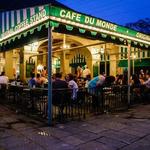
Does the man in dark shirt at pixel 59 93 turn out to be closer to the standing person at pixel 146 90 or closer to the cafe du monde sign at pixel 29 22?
the cafe du monde sign at pixel 29 22

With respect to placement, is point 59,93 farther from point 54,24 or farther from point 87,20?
point 87,20

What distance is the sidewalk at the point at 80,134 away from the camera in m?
5.01

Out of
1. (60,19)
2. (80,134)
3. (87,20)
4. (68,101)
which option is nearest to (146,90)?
(68,101)

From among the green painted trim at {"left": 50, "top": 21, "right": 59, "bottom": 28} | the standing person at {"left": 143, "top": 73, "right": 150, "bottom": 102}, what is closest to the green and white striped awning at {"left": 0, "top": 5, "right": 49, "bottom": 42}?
the green painted trim at {"left": 50, "top": 21, "right": 59, "bottom": 28}

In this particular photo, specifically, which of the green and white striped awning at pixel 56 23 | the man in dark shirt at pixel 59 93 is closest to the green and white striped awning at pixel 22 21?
the green and white striped awning at pixel 56 23

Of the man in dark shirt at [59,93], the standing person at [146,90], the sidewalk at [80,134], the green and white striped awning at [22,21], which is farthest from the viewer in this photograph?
the standing person at [146,90]

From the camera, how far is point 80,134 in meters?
5.81

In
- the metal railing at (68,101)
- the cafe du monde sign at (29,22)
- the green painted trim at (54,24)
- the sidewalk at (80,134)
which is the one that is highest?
the cafe du monde sign at (29,22)

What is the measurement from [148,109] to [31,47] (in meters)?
7.83

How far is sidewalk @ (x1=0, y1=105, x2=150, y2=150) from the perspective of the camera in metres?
5.01

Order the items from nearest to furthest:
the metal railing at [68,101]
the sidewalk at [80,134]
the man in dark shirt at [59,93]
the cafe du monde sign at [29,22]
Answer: the sidewalk at [80,134], the cafe du monde sign at [29,22], the man in dark shirt at [59,93], the metal railing at [68,101]

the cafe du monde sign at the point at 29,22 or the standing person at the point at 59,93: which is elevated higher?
the cafe du monde sign at the point at 29,22

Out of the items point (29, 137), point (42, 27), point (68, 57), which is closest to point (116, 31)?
point (42, 27)

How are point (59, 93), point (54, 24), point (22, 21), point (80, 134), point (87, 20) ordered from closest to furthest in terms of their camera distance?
point (80, 134) < point (54, 24) < point (59, 93) < point (87, 20) < point (22, 21)
